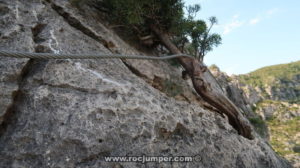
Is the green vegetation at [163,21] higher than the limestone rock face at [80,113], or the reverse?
the green vegetation at [163,21]

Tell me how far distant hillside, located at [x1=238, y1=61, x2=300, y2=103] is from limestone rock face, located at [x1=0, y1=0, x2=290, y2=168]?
11952cm

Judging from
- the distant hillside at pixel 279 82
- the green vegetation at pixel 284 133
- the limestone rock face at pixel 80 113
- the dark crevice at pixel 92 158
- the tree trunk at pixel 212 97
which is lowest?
the dark crevice at pixel 92 158

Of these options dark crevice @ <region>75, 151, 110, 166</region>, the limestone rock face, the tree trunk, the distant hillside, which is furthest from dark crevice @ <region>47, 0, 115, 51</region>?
the distant hillside

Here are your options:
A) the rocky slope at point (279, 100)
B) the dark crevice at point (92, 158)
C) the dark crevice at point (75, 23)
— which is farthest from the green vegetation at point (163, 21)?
the rocky slope at point (279, 100)

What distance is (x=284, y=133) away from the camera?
86.8m

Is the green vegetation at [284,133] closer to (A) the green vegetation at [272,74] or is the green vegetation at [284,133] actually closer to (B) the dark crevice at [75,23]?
(A) the green vegetation at [272,74]

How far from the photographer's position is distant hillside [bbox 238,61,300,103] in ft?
389

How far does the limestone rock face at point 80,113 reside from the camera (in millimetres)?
3316

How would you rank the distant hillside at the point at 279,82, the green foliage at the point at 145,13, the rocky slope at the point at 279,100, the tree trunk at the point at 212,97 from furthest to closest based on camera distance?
the distant hillside at the point at 279,82 → the rocky slope at the point at 279,100 → the tree trunk at the point at 212,97 → the green foliage at the point at 145,13

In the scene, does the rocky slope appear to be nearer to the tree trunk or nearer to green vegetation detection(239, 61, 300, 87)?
green vegetation detection(239, 61, 300, 87)

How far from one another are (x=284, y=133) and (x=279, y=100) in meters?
35.2

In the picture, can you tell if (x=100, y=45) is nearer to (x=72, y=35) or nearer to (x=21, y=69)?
(x=72, y=35)

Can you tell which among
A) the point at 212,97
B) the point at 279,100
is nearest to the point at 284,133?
the point at 279,100

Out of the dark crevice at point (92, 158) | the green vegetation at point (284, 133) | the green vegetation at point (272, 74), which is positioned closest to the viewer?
the dark crevice at point (92, 158)
